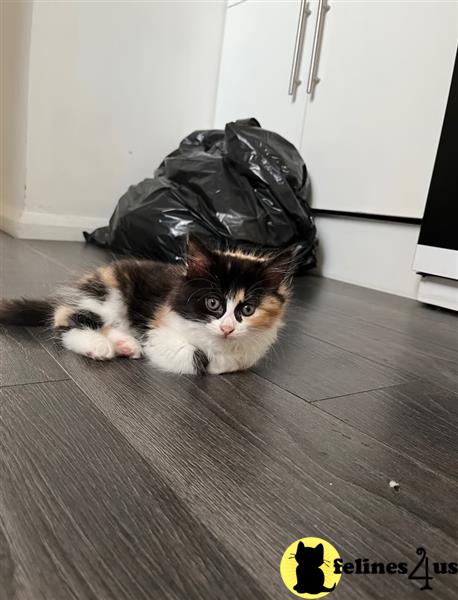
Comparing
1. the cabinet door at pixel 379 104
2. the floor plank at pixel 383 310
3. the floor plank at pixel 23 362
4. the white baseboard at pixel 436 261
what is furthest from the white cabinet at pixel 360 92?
the floor plank at pixel 23 362

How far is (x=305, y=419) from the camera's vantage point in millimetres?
811

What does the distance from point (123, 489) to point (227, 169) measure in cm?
195

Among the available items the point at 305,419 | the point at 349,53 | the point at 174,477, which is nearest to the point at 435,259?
the point at 349,53

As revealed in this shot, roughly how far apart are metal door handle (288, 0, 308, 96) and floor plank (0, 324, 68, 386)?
2.22 m

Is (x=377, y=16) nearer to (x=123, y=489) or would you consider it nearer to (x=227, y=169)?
(x=227, y=169)

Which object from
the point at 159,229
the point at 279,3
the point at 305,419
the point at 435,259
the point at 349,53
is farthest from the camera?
the point at 279,3

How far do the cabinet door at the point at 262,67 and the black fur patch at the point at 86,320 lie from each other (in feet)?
6.63

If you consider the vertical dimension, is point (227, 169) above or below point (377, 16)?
below

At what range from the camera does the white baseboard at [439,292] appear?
199 centimetres

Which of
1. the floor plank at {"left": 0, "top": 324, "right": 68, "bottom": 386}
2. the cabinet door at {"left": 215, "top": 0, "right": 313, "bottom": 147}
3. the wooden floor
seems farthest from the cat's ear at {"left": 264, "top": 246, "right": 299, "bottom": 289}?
the cabinet door at {"left": 215, "top": 0, "right": 313, "bottom": 147}

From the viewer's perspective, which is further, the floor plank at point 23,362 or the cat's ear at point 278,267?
the cat's ear at point 278,267

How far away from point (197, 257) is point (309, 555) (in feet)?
2.04

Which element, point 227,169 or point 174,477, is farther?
point 227,169

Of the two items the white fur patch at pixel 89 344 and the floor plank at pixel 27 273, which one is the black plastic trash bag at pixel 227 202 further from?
the white fur patch at pixel 89 344
